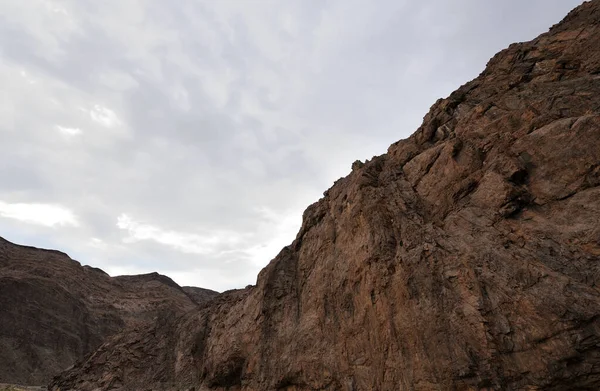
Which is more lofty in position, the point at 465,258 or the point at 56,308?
the point at 56,308

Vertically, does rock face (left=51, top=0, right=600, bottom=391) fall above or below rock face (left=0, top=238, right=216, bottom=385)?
below

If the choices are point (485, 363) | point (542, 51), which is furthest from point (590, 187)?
point (542, 51)

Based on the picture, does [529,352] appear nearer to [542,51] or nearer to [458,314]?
[458,314]

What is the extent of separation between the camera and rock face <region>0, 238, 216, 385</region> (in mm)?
55594

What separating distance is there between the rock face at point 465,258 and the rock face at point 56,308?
28305 millimetres

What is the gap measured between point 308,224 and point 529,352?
1722cm

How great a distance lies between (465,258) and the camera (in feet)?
50.2

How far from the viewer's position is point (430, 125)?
73.8 ft

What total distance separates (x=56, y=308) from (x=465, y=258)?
7040cm

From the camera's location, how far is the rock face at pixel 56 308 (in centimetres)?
5559

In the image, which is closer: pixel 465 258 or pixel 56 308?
pixel 465 258

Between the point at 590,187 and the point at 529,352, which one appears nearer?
the point at 529,352

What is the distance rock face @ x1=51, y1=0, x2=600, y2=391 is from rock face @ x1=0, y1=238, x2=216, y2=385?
92.9 ft

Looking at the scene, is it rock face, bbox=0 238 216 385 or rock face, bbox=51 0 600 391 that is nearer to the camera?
rock face, bbox=51 0 600 391
